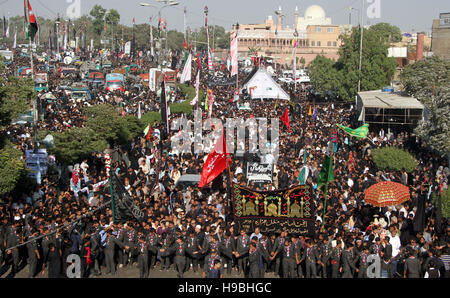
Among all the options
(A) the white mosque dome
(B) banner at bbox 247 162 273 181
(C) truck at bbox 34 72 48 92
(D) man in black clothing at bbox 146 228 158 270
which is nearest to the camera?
(D) man in black clothing at bbox 146 228 158 270

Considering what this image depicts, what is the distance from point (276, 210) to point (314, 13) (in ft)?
371

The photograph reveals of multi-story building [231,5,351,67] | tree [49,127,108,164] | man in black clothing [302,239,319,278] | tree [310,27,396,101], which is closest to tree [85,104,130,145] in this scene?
tree [49,127,108,164]

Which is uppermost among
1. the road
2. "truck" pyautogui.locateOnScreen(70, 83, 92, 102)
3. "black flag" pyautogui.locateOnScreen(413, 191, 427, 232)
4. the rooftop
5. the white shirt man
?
"truck" pyautogui.locateOnScreen(70, 83, 92, 102)

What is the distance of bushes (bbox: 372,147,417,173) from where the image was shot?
18.0m

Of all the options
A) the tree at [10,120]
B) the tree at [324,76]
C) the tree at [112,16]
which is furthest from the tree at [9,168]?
the tree at [112,16]

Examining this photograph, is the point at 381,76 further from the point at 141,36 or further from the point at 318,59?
the point at 141,36

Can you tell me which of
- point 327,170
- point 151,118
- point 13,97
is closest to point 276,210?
point 327,170

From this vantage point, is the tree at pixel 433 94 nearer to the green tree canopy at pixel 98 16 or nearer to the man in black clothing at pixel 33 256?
the man in black clothing at pixel 33 256

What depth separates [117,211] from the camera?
36.4 ft

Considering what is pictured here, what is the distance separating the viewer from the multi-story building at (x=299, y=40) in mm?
98562

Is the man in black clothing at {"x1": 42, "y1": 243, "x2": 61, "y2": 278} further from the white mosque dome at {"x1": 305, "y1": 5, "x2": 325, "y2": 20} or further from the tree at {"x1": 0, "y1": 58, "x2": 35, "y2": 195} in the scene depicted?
the white mosque dome at {"x1": 305, "y1": 5, "x2": 325, "y2": 20}

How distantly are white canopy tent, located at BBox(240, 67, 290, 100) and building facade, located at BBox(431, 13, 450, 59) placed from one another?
14.2 m

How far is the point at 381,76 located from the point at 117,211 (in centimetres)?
3103

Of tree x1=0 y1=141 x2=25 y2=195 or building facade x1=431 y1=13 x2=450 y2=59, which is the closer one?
tree x1=0 y1=141 x2=25 y2=195
